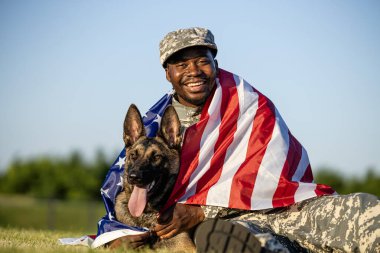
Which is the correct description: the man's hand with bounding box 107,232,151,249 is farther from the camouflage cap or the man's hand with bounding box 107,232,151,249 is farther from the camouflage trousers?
the camouflage cap

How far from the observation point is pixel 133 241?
575 centimetres

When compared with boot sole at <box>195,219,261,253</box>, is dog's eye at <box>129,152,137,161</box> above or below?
above

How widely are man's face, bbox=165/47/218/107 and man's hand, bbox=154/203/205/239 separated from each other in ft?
4.09

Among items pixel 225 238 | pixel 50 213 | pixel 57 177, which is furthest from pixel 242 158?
pixel 57 177

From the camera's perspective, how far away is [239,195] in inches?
230

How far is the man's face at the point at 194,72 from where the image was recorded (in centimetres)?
632

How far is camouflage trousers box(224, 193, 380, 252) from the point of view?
4.95 metres

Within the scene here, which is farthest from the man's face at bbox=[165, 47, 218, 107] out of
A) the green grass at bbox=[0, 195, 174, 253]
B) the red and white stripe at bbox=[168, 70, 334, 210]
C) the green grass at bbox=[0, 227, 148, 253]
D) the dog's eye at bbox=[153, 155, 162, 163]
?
the green grass at bbox=[0, 195, 174, 253]

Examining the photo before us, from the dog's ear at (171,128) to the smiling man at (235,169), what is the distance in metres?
0.12

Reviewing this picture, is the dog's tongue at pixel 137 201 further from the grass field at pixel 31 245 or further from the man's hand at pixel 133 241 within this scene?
the grass field at pixel 31 245

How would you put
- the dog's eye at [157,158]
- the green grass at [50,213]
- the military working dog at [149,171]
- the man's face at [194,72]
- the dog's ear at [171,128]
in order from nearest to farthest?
1. the military working dog at [149,171]
2. the dog's eye at [157,158]
3. the dog's ear at [171,128]
4. the man's face at [194,72]
5. the green grass at [50,213]

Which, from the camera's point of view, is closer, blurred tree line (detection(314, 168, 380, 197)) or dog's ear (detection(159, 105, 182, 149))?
dog's ear (detection(159, 105, 182, 149))

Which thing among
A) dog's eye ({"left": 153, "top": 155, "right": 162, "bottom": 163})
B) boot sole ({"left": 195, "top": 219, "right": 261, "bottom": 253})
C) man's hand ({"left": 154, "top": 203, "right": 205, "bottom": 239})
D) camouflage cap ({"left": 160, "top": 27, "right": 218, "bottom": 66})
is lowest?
man's hand ({"left": 154, "top": 203, "right": 205, "bottom": 239})

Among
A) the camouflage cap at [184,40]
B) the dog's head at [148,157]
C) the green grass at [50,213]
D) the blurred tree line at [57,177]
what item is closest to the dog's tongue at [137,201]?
the dog's head at [148,157]
